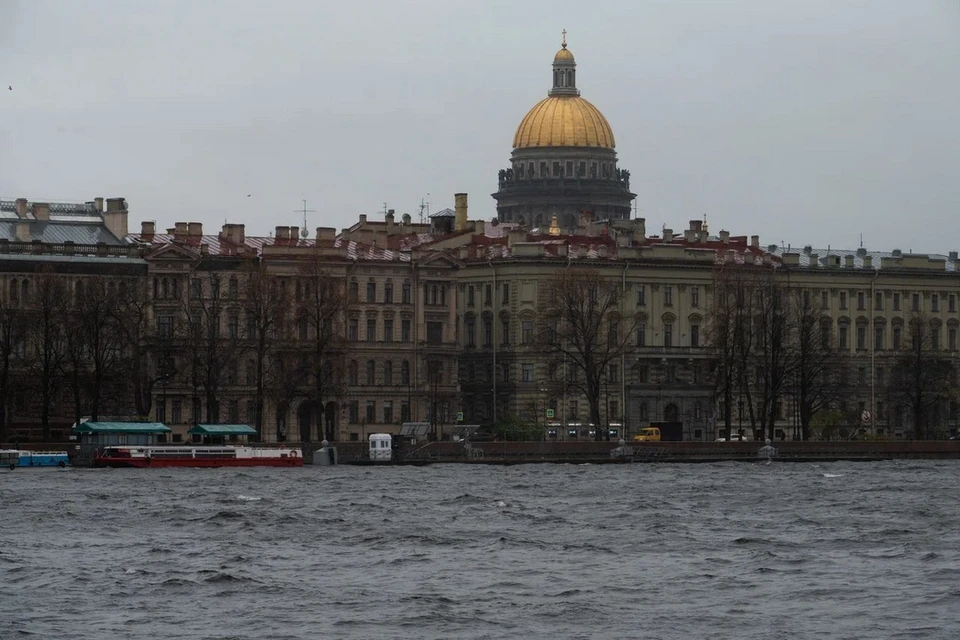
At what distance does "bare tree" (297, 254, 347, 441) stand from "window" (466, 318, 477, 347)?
10141mm

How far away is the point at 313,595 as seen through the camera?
42.4m

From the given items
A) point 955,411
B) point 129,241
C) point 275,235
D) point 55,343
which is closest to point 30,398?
point 55,343

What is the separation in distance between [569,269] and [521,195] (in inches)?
1608

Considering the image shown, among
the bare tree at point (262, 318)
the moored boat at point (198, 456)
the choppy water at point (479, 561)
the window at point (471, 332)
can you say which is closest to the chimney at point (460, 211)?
the window at point (471, 332)

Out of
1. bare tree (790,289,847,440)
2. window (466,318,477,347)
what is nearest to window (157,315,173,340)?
window (466,318,477,347)

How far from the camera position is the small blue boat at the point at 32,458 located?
3457 inches

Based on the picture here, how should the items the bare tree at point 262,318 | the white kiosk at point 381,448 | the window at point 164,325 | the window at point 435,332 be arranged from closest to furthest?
the white kiosk at point 381,448
the bare tree at point 262,318
the window at point 164,325
the window at point 435,332

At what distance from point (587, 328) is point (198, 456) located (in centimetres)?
2172

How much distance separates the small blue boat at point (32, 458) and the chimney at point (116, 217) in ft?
67.1

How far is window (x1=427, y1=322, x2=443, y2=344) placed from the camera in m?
115

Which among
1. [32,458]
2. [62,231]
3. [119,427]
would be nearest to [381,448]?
[119,427]

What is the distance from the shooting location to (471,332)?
11862cm

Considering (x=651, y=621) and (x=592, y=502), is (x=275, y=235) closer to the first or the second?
(x=592, y=502)

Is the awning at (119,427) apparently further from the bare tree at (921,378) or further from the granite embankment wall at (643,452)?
the bare tree at (921,378)
